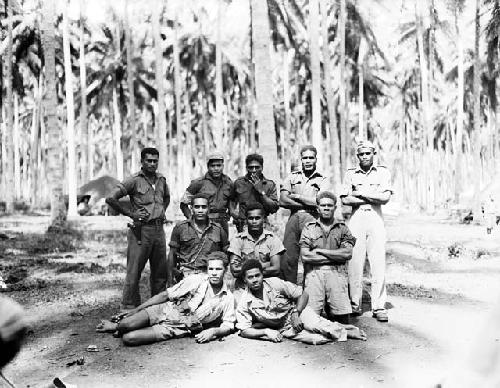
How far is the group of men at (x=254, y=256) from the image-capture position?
6109 millimetres

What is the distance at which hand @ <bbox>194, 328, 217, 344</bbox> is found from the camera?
603cm

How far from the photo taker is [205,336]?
6.03 m

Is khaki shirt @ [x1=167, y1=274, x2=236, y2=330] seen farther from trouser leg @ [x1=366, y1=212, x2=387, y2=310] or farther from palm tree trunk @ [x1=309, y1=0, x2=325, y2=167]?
palm tree trunk @ [x1=309, y1=0, x2=325, y2=167]

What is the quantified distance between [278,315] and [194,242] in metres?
1.32

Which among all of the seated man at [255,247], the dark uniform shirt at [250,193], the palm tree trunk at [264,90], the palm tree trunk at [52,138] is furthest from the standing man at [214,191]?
the palm tree trunk at [52,138]

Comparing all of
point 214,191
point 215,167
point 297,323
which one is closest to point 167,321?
point 297,323

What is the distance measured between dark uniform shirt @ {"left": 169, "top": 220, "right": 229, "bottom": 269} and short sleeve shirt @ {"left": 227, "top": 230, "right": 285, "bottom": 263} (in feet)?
0.81

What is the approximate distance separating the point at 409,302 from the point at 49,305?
509 centimetres

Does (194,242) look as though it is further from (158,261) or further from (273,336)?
(273,336)

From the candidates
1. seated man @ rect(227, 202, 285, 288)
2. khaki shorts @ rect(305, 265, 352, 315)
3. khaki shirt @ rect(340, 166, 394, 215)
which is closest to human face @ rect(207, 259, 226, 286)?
seated man @ rect(227, 202, 285, 288)

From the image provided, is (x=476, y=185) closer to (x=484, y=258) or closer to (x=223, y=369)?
(x=484, y=258)

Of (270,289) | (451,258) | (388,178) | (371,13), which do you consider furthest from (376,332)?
(371,13)

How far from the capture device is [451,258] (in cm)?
1246

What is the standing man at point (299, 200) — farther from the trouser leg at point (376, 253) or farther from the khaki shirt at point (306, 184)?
the trouser leg at point (376, 253)
